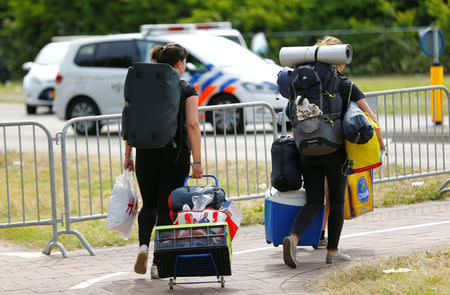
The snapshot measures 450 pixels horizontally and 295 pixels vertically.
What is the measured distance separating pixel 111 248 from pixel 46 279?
126 centimetres

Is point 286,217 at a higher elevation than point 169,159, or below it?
below

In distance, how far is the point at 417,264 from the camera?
6047 mm

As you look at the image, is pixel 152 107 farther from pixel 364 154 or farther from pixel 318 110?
pixel 364 154

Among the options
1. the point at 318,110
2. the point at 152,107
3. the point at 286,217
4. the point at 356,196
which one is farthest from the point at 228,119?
the point at 152,107

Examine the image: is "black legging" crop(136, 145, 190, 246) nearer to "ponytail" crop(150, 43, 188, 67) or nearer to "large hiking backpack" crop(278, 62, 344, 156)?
"ponytail" crop(150, 43, 188, 67)

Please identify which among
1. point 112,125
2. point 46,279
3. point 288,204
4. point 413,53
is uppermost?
point 413,53

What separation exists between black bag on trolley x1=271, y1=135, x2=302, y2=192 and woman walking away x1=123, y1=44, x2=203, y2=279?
64 centimetres

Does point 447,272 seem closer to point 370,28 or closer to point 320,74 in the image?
point 320,74

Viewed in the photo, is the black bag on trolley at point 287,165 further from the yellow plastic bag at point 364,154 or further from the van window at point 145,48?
the van window at point 145,48

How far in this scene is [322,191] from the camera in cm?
679

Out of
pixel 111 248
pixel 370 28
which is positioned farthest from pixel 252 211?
pixel 370 28

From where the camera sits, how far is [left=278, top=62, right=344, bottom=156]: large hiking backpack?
6465 millimetres

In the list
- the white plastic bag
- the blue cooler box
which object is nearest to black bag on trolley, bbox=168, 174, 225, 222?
the white plastic bag

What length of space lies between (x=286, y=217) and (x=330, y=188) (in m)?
0.42
